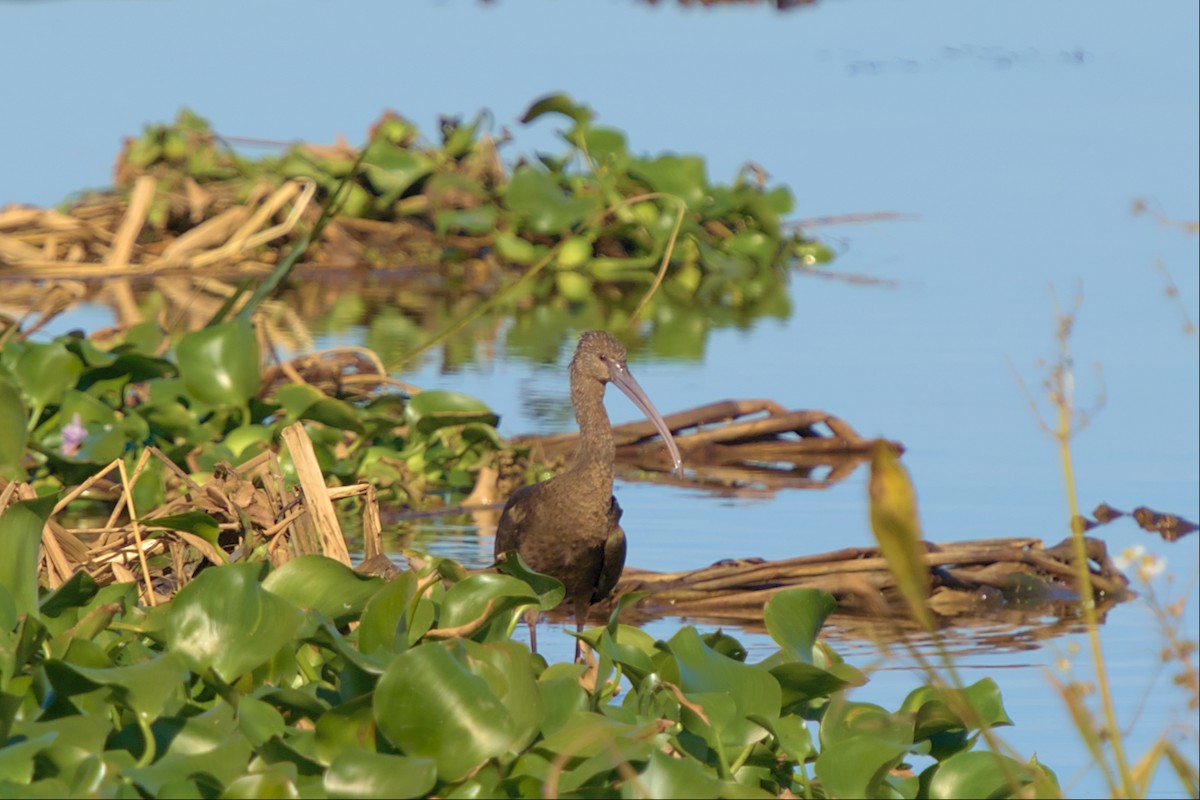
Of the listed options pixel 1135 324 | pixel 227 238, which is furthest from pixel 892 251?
pixel 227 238

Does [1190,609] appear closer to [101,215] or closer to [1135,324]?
[1135,324]

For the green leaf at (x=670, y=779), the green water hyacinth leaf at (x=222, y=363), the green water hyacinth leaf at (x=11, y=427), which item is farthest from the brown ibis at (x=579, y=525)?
the green leaf at (x=670, y=779)

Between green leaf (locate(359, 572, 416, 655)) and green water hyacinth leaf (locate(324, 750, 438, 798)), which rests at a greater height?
green leaf (locate(359, 572, 416, 655))

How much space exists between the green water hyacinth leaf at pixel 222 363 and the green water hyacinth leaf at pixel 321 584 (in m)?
3.68

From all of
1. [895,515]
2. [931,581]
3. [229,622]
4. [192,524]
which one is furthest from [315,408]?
[895,515]

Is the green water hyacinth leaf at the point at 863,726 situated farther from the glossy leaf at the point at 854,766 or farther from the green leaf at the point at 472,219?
the green leaf at the point at 472,219

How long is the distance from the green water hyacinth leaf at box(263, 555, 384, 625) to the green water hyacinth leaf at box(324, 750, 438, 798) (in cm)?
64

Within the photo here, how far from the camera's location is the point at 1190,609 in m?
6.03

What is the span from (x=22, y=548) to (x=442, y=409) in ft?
13.0

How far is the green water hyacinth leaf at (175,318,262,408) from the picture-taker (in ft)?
23.6

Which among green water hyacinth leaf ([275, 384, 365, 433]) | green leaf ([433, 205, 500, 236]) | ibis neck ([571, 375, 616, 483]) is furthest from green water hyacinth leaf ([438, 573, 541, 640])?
green leaf ([433, 205, 500, 236])

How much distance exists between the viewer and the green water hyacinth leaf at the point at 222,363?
7.20 m

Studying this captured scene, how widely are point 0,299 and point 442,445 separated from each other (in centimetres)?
556

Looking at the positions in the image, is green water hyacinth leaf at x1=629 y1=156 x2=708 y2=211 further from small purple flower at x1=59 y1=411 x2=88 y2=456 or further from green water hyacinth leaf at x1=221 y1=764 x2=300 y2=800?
green water hyacinth leaf at x1=221 y1=764 x2=300 y2=800
